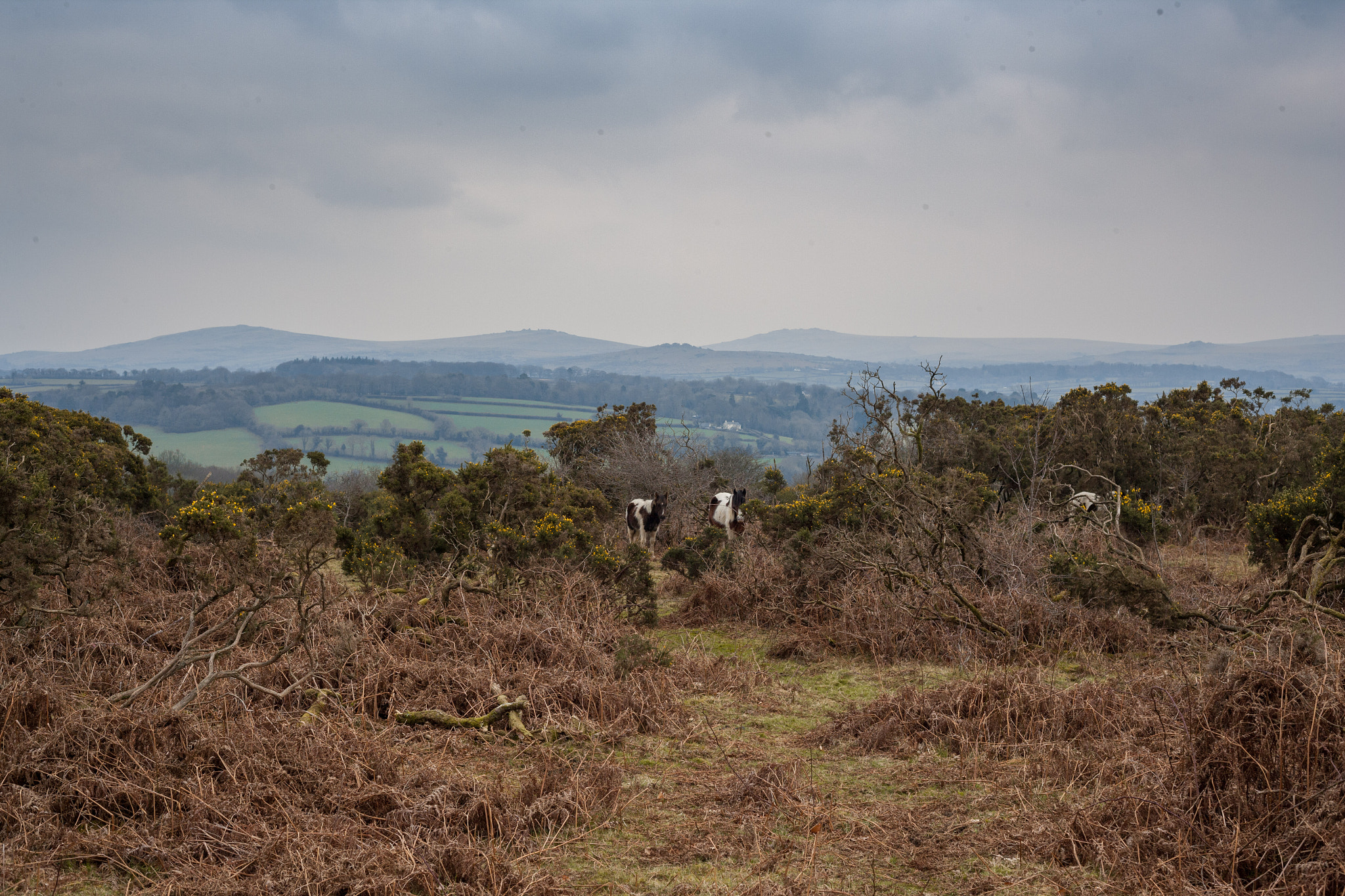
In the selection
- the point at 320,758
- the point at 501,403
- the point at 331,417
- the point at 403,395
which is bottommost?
the point at 320,758

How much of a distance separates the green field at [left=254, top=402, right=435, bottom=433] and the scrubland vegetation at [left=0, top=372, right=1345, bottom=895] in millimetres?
72341

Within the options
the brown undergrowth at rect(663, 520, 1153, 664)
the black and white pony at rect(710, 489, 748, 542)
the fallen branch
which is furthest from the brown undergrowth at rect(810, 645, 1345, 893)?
the black and white pony at rect(710, 489, 748, 542)

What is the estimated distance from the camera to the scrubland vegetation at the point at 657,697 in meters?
3.66

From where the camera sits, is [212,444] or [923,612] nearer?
[923,612]

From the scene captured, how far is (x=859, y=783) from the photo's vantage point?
5.00 meters

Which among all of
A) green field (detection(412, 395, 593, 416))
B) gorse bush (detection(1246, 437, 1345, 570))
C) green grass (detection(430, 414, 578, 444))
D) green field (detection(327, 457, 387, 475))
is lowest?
green field (detection(327, 457, 387, 475))

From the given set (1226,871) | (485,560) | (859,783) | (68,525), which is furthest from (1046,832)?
(68,525)

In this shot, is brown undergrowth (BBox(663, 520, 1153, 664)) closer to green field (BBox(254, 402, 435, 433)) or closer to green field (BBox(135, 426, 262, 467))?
green field (BBox(135, 426, 262, 467))

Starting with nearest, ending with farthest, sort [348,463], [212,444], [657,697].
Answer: [657,697] < [348,463] < [212,444]

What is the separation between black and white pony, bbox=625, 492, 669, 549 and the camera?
15242 millimetres

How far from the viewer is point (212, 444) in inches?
2761

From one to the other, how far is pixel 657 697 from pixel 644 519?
8.96 meters

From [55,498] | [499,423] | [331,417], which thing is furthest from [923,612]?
[331,417]

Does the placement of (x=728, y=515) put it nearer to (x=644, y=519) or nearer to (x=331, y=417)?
(x=644, y=519)
